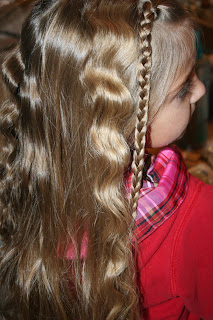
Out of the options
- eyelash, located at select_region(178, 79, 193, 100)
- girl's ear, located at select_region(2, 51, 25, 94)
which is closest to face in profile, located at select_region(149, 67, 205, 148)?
eyelash, located at select_region(178, 79, 193, 100)

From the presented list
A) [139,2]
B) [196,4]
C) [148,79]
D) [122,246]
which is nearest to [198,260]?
[122,246]

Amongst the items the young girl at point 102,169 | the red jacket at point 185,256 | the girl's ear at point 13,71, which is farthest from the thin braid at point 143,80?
the girl's ear at point 13,71

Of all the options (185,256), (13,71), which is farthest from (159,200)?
(13,71)

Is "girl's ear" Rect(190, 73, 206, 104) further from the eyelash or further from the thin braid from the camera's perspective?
the thin braid

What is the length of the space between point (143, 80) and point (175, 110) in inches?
5.5

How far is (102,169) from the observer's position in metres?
0.64

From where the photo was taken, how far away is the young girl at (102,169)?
59 centimetres

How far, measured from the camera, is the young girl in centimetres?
59

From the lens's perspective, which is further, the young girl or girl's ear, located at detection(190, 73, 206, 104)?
girl's ear, located at detection(190, 73, 206, 104)

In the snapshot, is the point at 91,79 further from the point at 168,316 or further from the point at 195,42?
the point at 168,316

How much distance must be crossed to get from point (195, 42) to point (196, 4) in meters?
1.05

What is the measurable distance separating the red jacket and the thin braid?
130 millimetres

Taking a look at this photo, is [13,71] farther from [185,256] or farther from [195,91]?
[185,256]

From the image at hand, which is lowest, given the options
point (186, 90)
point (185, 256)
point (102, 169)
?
point (185, 256)
